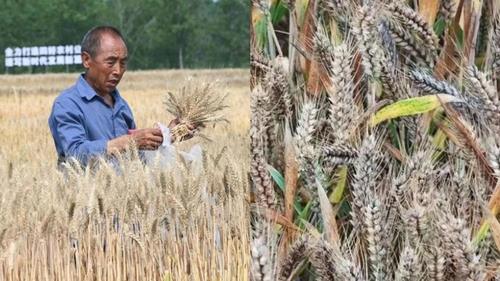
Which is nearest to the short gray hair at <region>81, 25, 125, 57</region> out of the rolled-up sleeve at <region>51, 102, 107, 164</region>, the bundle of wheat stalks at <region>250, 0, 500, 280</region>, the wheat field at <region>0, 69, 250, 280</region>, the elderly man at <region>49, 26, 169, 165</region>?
the elderly man at <region>49, 26, 169, 165</region>

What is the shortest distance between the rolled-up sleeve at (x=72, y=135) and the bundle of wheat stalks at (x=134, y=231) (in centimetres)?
75

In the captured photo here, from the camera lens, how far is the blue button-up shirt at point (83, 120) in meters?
2.43

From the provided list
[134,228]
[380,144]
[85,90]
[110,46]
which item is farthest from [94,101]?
[380,144]

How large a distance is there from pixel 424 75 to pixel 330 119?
0.11m

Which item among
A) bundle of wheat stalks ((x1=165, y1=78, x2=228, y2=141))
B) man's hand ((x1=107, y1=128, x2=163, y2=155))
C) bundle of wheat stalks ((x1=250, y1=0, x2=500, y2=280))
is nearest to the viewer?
bundle of wheat stalks ((x1=250, y1=0, x2=500, y2=280))

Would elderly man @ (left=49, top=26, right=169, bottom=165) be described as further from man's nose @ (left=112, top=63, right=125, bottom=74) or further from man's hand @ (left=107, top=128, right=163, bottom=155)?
man's hand @ (left=107, top=128, right=163, bottom=155)

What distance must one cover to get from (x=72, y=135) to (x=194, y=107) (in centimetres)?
36

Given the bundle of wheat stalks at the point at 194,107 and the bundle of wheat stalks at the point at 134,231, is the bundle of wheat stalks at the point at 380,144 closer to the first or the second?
the bundle of wheat stalks at the point at 134,231

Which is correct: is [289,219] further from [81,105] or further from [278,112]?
[81,105]

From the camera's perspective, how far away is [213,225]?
5.00ft

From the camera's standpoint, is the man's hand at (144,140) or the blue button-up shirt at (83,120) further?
the blue button-up shirt at (83,120)

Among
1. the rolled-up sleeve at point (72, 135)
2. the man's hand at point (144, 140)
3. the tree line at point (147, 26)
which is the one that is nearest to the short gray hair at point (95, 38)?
the rolled-up sleeve at point (72, 135)

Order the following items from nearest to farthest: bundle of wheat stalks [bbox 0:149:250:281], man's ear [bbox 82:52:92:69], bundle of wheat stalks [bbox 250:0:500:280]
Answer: bundle of wheat stalks [bbox 250:0:500:280] → bundle of wheat stalks [bbox 0:149:250:281] → man's ear [bbox 82:52:92:69]

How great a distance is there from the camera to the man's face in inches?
102
